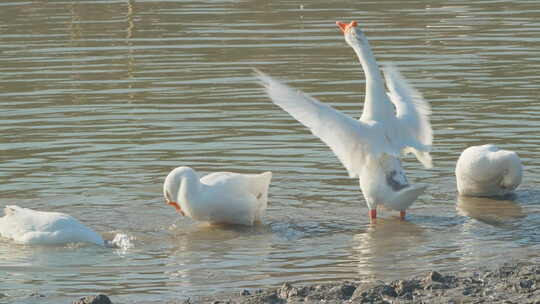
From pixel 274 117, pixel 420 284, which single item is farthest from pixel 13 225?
pixel 274 117

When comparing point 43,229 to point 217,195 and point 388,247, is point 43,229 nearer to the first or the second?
point 217,195

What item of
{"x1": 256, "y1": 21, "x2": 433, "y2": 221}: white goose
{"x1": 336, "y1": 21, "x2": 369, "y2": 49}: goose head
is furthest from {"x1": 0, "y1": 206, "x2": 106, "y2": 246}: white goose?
{"x1": 336, "y1": 21, "x2": 369, "y2": 49}: goose head

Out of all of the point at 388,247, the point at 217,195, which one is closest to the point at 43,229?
the point at 217,195

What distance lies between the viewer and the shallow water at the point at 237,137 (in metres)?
9.59

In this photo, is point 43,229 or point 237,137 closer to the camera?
point 43,229

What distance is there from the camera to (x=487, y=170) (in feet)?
38.6

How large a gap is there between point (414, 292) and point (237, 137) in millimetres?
6303

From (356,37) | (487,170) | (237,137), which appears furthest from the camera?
(237,137)

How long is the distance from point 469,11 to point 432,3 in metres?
1.69

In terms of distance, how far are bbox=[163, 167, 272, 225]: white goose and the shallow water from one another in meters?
0.19

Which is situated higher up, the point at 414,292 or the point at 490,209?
the point at 414,292

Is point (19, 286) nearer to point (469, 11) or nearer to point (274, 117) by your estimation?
point (274, 117)

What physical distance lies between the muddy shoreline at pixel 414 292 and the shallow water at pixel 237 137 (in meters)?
0.65

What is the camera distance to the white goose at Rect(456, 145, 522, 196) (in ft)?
38.1
